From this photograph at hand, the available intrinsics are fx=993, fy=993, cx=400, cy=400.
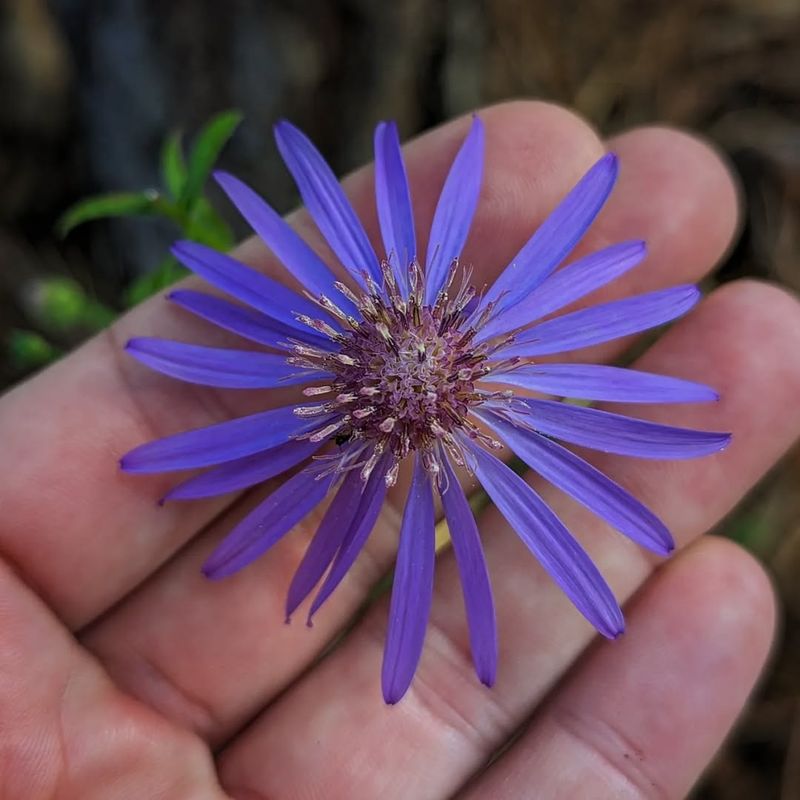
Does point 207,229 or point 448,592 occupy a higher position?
point 207,229

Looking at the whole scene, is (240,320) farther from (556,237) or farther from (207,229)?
(556,237)

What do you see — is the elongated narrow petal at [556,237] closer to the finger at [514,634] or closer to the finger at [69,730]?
the finger at [514,634]

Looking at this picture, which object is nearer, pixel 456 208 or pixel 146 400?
pixel 456 208

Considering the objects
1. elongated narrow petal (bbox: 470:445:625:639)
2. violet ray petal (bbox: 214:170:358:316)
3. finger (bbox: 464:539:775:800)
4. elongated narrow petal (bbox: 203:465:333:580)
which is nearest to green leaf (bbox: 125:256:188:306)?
violet ray petal (bbox: 214:170:358:316)

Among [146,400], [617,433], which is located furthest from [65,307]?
[617,433]

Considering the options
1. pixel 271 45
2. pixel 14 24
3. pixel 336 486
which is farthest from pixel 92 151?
pixel 336 486

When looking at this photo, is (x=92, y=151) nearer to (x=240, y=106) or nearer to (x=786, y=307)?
(x=240, y=106)

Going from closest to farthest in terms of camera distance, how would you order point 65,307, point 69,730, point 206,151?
1. point 69,730
2. point 206,151
3. point 65,307
